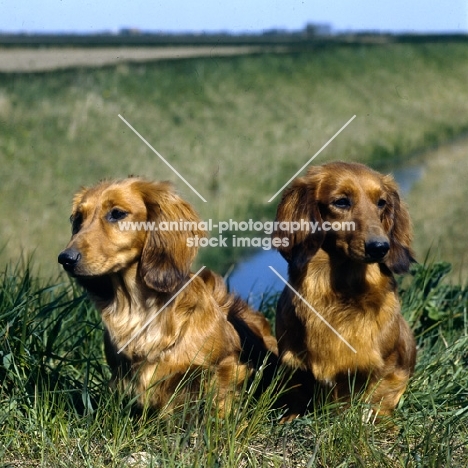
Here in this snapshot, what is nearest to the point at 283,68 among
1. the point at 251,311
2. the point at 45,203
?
the point at 45,203

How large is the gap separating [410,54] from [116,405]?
467 inches

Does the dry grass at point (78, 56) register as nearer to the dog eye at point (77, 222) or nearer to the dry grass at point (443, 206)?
the dry grass at point (443, 206)

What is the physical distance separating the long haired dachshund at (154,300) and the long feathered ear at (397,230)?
0.88 m

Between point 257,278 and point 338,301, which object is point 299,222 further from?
point 257,278

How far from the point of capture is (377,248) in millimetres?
3646

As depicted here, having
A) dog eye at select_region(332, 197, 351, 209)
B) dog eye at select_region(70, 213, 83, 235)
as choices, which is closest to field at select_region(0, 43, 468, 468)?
dog eye at select_region(70, 213, 83, 235)

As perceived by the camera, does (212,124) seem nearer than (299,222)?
No

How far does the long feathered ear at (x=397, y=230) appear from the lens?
4.01 metres

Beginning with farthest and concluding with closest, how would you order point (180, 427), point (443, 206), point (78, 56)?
point (78, 56)
point (443, 206)
point (180, 427)

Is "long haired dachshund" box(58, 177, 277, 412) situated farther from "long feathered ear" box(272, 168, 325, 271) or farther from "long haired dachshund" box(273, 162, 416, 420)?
"long feathered ear" box(272, 168, 325, 271)

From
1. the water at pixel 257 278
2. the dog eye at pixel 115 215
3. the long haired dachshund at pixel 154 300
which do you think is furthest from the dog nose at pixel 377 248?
the water at pixel 257 278

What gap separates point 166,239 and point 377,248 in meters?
1.00

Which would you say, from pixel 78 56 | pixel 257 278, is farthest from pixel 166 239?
pixel 78 56

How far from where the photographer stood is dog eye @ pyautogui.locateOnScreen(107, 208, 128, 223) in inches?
152
